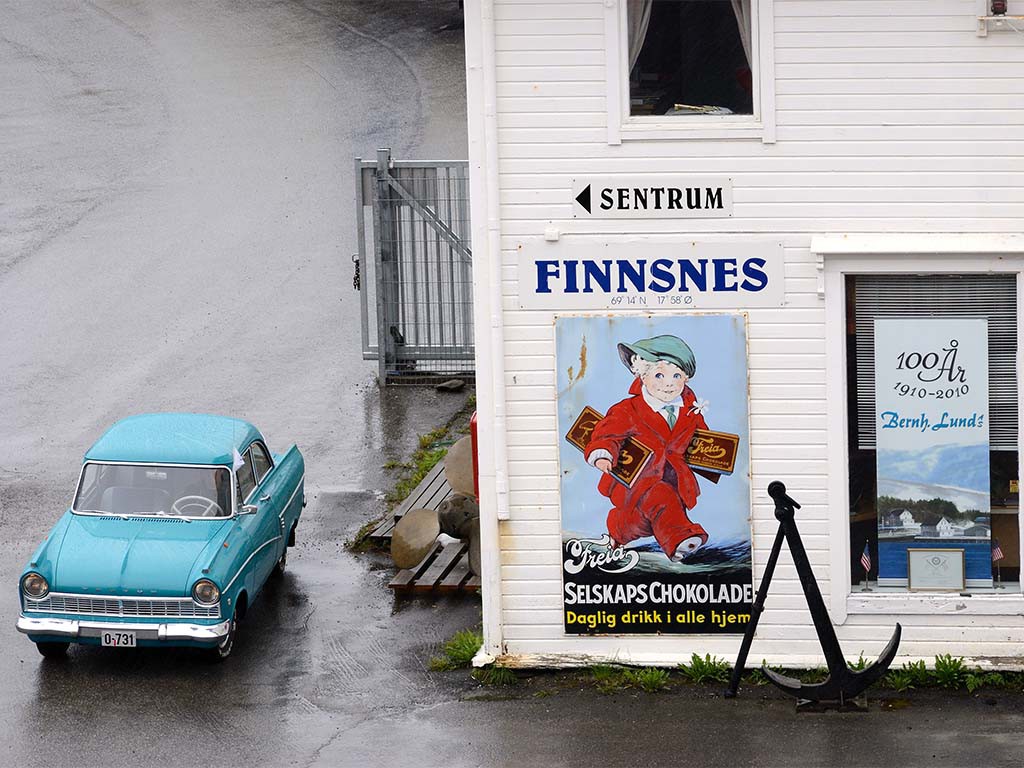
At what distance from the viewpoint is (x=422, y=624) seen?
40.7 ft

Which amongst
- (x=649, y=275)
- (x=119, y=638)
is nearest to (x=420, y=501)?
(x=119, y=638)

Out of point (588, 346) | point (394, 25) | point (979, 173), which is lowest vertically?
point (588, 346)

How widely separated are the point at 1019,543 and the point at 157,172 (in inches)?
751

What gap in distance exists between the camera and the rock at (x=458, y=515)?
13.2 metres

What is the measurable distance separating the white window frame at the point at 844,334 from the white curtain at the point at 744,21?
1425 mm

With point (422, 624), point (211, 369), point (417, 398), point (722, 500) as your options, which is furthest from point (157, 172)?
point (722, 500)

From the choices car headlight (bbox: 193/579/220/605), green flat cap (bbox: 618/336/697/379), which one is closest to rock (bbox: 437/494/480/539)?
car headlight (bbox: 193/579/220/605)

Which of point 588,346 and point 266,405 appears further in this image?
point 266,405

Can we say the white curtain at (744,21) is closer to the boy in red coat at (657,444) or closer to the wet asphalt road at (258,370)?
the boy in red coat at (657,444)

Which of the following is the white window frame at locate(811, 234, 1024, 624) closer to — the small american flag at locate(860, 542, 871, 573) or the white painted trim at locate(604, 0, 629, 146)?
the small american flag at locate(860, 542, 871, 573)

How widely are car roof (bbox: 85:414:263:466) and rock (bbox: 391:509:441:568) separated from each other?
160cm

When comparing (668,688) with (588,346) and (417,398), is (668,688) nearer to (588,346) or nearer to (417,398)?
(588,346)

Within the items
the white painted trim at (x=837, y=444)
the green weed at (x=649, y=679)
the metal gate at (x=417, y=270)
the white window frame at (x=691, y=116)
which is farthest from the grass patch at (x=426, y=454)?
the white window frame at (x=691, y=116)

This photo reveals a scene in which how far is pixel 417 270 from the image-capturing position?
19156mm
